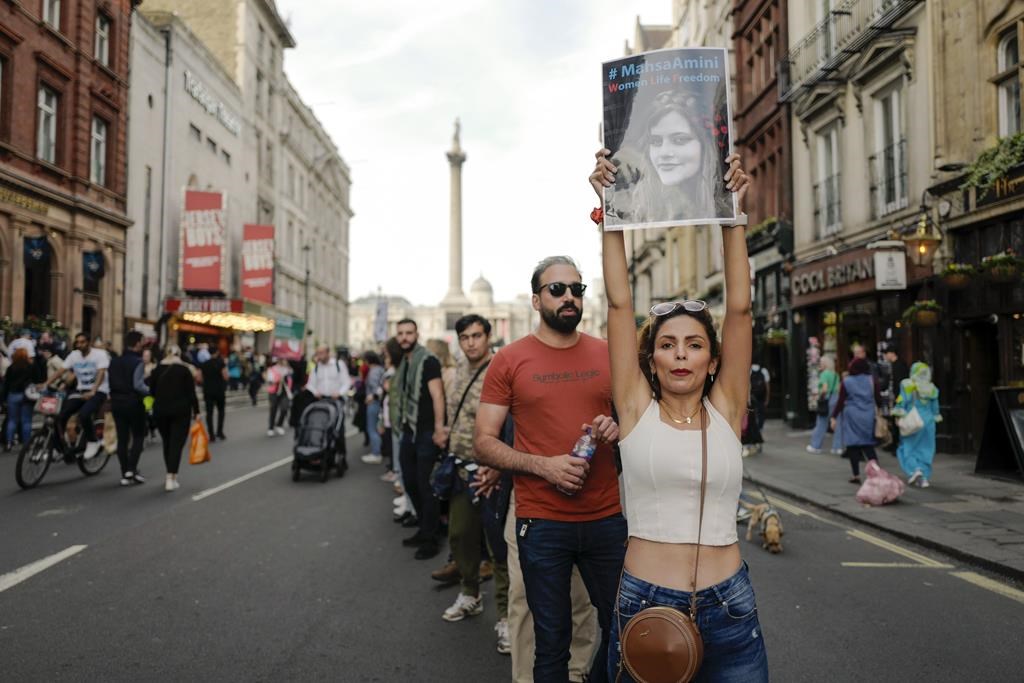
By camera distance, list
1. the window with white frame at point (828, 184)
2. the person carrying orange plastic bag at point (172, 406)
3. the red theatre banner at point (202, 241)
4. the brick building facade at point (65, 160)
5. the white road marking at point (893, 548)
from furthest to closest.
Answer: the red theatre banner at point (202, 241), the brick building facade at point (65, 160), the window with white frame at point (828, 184), the person carrying orange plastic bag at point (172, 406), the white road marking at point (893, 548)

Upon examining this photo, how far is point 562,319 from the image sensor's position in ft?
10.1

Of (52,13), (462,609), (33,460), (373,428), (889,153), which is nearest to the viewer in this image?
(462,609)

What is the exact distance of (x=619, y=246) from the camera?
2730mm

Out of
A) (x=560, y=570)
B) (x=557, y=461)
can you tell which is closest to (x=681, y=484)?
(x=557, y=461)

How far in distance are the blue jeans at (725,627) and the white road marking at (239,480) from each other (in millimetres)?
7769

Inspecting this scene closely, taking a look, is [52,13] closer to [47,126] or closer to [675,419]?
[47,126]

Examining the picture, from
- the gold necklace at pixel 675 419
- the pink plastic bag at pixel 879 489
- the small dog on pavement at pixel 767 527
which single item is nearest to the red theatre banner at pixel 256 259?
the pink plastic bag at pixel 879 489

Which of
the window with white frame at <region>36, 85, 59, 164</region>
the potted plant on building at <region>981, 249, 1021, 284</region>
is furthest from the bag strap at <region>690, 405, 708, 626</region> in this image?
the window with white frame at <region>36, 85, 59, 164</region>

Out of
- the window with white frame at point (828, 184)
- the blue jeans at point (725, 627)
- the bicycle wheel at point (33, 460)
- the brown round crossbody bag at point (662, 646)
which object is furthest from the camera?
the window with white frame at point (828, 184)

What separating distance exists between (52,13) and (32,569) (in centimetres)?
2361

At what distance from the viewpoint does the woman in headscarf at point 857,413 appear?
9930mm

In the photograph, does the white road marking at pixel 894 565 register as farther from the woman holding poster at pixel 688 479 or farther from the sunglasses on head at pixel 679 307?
the sunglasses on head at pixel 679 307

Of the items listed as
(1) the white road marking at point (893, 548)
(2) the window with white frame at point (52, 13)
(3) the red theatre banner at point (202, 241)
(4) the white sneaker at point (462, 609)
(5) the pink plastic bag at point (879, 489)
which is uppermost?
(2) the window with white frame at point (52, 13)

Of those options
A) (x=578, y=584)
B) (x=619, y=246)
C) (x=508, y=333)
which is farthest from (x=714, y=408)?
(x=508, y=333)
